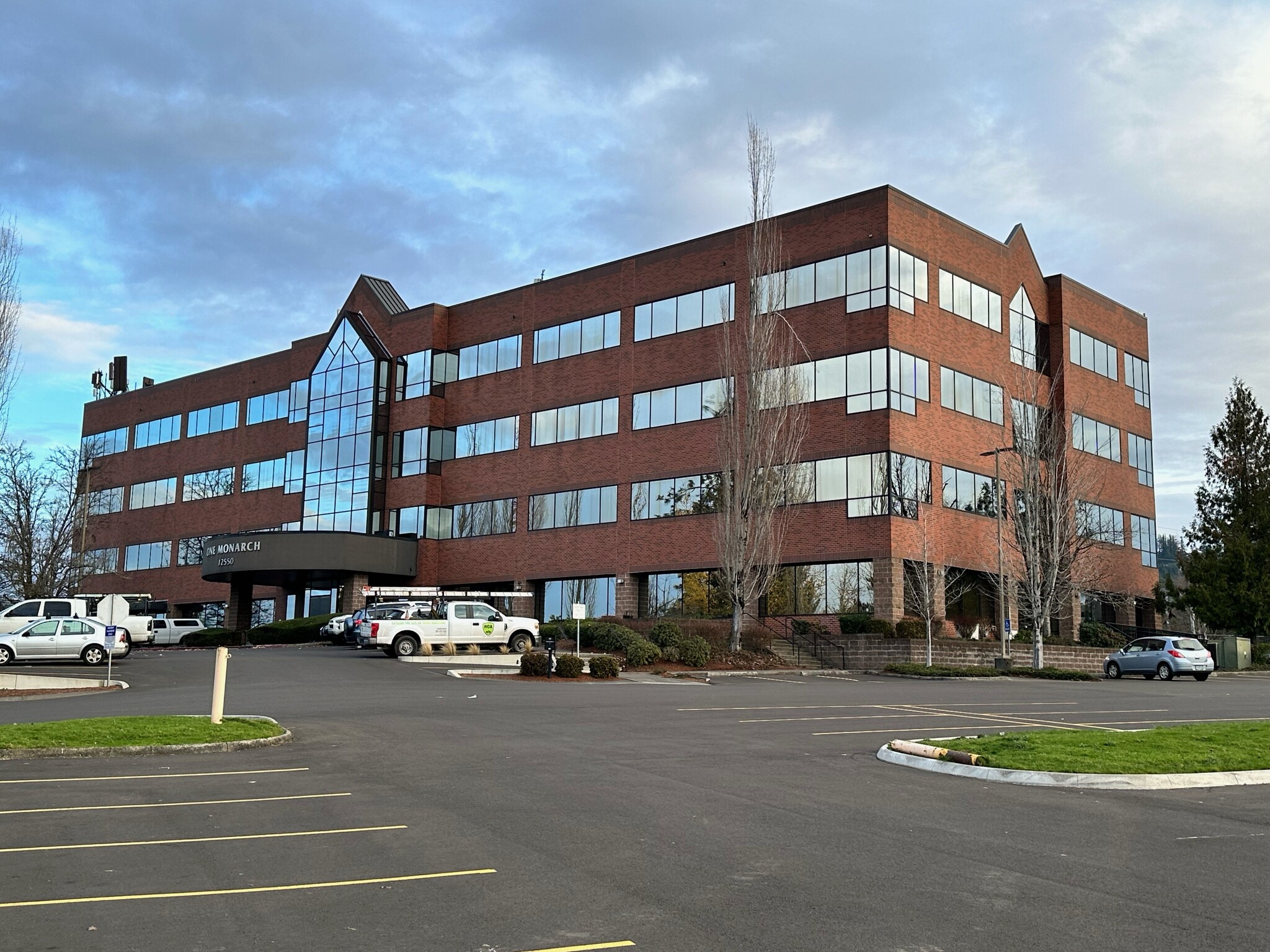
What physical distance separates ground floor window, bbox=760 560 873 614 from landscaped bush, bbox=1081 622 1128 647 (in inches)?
523

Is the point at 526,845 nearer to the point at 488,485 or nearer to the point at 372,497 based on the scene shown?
the point at 488,485

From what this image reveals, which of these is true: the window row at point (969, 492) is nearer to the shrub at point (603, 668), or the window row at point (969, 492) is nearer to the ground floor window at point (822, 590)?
the ground floor window at point (822, 590)

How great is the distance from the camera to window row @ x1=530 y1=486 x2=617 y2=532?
5156 centimetres

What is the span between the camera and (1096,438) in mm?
54844

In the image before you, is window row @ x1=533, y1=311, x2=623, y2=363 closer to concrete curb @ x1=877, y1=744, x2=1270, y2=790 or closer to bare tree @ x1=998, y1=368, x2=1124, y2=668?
bare tree @ x1=998, y1=368, x2=1124, y2=668

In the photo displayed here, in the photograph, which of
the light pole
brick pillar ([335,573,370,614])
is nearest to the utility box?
the light pole

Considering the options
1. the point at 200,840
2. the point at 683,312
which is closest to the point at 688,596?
the point at 683,312

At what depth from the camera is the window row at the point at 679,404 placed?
157ft

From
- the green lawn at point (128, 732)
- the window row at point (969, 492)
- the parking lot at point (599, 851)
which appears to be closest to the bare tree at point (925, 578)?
the window row at point (969, 492)

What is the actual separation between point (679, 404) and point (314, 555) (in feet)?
62.3

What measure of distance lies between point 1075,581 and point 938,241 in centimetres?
1458

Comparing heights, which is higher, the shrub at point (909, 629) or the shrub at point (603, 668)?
the shrub at point (909, 629)

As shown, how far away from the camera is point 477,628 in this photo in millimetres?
39219

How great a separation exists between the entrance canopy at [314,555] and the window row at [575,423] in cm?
903
